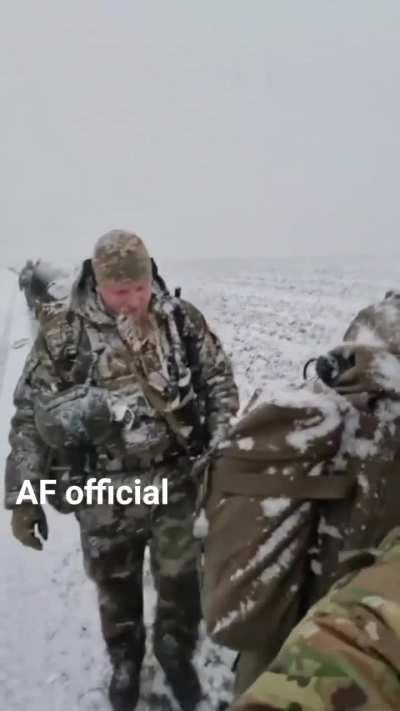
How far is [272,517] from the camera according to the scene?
2.26ft

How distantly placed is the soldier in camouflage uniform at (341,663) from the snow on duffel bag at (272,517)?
235 mm

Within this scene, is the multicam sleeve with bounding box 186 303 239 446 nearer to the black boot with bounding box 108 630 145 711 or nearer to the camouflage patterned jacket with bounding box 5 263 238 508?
the camouflage patterned jacket with bounding box 5 263 238 508

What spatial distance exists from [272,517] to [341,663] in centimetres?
28

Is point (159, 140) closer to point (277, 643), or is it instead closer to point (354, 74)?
point (354, 74)

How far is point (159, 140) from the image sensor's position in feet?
4.30

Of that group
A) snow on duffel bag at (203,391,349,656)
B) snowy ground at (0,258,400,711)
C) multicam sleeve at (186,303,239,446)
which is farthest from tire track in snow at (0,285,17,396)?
snow on duffel bag at (203,391,349,656)

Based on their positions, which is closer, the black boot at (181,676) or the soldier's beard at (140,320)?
the soldier's beard at (140,320)

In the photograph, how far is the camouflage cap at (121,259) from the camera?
1.16 metres

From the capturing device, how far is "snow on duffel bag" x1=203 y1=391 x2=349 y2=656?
2.26ft

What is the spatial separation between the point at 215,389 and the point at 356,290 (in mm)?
280

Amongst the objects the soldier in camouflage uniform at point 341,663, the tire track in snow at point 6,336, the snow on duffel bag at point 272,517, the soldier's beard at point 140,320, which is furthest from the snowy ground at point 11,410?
the soldier in camouflage uniform at point 341,663

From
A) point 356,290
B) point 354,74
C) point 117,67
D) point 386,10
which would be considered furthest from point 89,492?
point 386,10

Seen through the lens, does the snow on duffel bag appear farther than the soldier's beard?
No

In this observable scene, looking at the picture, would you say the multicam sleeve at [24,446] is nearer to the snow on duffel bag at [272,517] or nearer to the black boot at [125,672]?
the black boot at [125,672]
